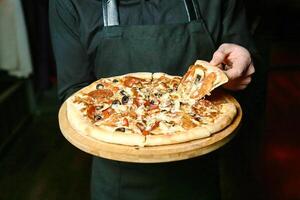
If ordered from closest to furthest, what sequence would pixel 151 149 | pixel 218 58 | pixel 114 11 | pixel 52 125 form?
pixel 151 149
pixel 218 58
pixel 114 11
pixel 52 125

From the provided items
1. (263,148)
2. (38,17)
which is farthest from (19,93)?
(263,148)

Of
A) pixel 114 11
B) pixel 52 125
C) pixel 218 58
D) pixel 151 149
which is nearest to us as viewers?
pixel 151 149

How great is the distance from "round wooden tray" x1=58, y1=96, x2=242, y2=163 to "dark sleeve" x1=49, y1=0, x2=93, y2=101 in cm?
37

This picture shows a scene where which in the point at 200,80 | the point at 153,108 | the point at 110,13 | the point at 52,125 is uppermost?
the point at 110,13

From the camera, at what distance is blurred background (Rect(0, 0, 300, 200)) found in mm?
2773

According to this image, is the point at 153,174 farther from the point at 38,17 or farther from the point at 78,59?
the point at 38,17

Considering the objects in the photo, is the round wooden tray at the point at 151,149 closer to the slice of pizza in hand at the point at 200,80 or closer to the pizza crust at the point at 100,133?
the pizza crust at the point at 100,133

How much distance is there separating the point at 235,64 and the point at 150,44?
0.31m

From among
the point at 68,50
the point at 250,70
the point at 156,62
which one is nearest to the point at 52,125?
the point at 68,50

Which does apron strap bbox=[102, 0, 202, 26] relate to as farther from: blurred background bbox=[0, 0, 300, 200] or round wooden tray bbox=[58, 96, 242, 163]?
blurred background bbox=[0, 0, 300, 200]

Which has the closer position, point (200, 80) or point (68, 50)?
point (200, 80)

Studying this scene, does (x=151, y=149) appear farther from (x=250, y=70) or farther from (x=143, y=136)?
(x=250, y=70)

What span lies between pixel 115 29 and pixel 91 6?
0.13 metres

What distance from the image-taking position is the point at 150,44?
1.37 metres
